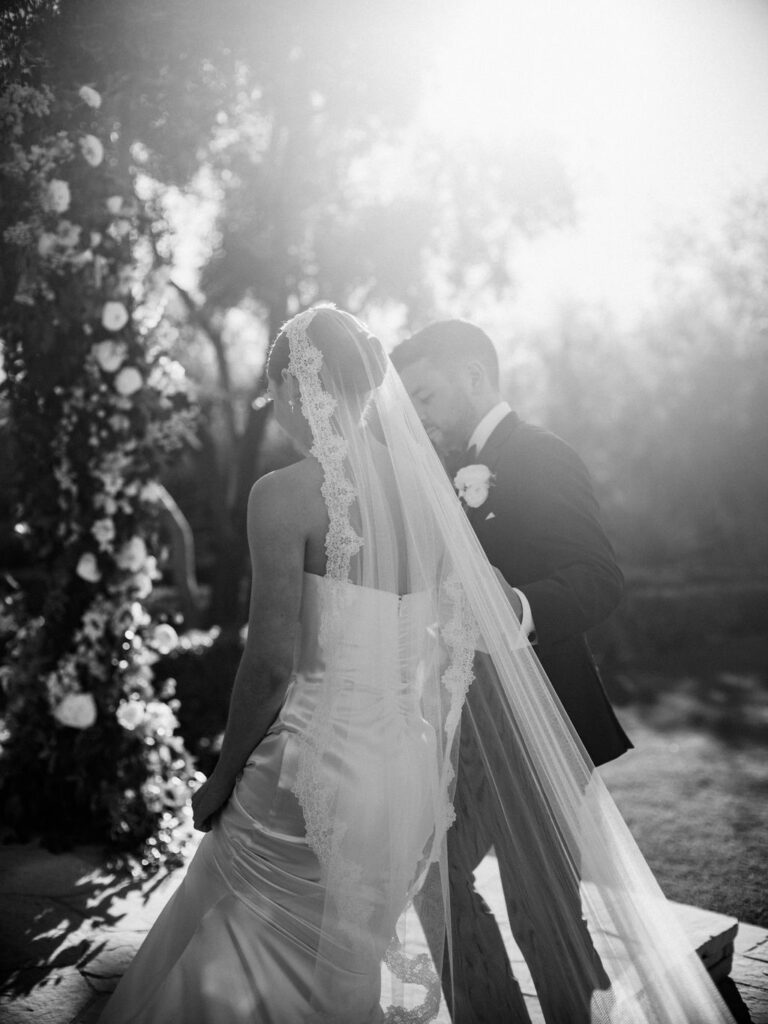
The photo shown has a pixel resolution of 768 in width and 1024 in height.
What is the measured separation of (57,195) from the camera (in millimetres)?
3943

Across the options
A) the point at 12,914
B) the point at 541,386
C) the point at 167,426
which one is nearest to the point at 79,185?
→ the point at 167,426

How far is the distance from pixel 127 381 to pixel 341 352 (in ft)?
7.62

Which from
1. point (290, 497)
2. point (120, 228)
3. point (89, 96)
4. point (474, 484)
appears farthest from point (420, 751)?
point (89, 96)

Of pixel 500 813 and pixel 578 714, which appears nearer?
pixel 500 813

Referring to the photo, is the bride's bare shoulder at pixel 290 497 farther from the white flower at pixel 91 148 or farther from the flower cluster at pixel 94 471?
the white flower at pixel 91 148

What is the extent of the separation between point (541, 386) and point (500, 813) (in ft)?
93.6

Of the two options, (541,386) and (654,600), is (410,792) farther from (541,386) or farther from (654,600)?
(541,386)

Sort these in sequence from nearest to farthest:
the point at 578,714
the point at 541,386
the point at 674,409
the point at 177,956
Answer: the point at 177,956 → the point at 578,714 → the point at 674,409 → the point at 541,386

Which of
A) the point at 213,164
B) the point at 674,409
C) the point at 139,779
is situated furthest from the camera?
the point at 674,409

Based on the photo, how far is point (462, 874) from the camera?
2443mm

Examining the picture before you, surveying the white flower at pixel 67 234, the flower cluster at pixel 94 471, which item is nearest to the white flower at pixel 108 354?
the flower cluster at pixel 94 471

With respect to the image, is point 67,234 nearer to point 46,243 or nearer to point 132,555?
point 46,243

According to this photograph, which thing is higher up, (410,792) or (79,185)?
(79,185)

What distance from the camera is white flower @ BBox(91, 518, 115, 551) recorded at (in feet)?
14.3
